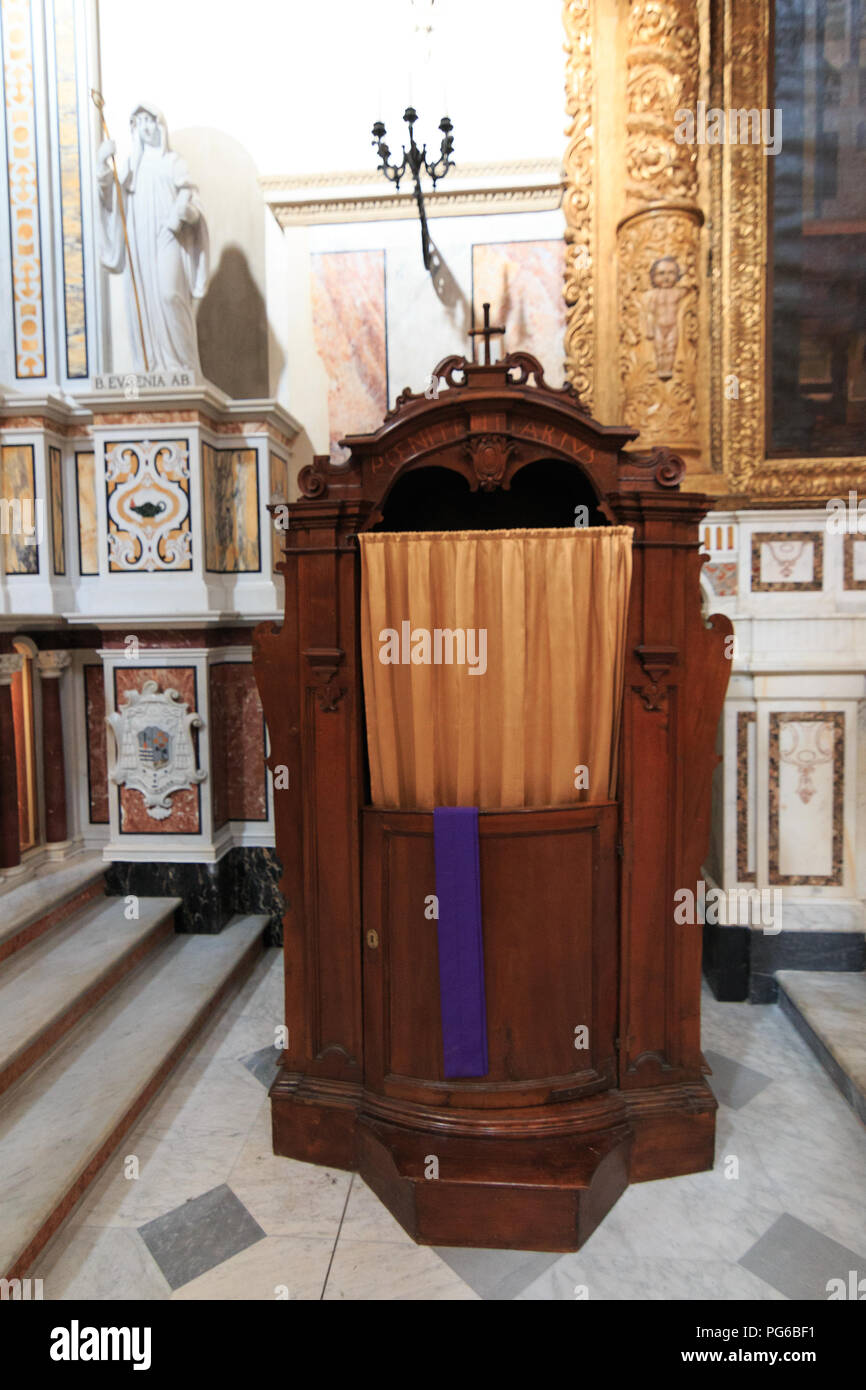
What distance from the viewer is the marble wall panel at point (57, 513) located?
4.07 meters

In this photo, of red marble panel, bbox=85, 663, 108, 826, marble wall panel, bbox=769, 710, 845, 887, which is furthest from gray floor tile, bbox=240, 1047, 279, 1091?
marble wall panel, bbox=769, 710, 845, 887

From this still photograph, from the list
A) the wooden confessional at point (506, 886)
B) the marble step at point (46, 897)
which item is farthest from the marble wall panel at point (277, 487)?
the marble step at point (46, 897)

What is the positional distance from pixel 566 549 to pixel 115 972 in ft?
8.28

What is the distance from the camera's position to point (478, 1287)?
6.87ft

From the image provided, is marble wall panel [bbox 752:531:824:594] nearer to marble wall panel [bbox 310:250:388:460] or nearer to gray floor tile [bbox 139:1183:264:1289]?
marble wall panel [bbox 310:250:388:460]

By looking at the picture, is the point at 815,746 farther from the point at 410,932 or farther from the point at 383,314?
the point at 383,314

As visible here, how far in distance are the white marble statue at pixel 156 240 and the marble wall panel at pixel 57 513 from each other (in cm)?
66

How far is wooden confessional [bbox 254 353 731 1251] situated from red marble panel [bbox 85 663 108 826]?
211cm

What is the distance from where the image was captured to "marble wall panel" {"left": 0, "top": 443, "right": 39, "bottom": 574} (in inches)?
159

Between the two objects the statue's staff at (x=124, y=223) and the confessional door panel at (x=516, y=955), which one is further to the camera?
the statue's staff at (x=124, y=223)

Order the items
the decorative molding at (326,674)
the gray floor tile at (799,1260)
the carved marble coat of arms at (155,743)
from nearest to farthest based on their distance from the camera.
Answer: the gray floor tile at (799,1260) → the decorative molding at (326,674) → the carved marble coat of arms at (155,743)

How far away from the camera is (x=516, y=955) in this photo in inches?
95.0

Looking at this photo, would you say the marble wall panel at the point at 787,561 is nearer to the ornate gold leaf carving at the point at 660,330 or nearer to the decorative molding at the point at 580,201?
the ornate gold leaf carving at the point at 660,330
